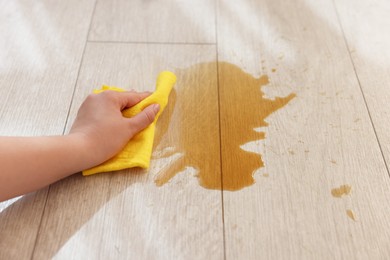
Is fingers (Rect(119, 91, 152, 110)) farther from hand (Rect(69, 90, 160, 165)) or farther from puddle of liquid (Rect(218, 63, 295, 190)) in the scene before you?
puddle of liquid (Rect(218, 63, 295, 190))

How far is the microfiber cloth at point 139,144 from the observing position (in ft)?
2.37

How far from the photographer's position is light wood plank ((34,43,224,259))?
65cm

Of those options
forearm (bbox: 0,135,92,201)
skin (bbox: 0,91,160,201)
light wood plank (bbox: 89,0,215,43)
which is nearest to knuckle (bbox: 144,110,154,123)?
skin (bbox: 0,91,160,201)

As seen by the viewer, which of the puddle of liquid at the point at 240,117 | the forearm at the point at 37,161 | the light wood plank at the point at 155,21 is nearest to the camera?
the forearm at the point at 37,161

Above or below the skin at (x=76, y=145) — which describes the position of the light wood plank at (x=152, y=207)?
below

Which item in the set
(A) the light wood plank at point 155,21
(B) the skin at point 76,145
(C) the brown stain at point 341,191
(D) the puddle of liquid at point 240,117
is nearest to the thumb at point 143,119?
(B) the skin at point 76,145

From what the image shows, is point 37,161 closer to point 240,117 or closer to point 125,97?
point 125,97

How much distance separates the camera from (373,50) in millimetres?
939

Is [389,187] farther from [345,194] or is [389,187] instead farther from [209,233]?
[209,233]

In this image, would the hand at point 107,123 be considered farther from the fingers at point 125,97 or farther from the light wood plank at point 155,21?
the light wood plank at point 155,21

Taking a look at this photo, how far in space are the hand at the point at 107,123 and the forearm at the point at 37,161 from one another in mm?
19

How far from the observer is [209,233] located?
2.19ft

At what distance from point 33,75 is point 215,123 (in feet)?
1.37

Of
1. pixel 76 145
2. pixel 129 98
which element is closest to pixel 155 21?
pixel 129 98
